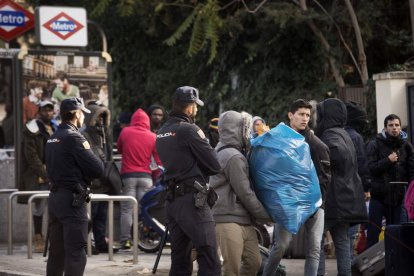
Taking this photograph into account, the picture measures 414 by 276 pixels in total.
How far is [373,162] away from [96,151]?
11.5 feet

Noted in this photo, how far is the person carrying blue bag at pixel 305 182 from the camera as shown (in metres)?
10.7

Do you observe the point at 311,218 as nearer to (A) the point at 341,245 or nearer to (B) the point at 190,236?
(A) the point at 341,245

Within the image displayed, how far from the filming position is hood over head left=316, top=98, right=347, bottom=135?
1184 centimetres

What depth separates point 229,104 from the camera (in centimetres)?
2161

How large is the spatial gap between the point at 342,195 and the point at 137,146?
462 cm

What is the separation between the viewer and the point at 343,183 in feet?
38.0

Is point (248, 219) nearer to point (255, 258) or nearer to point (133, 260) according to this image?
point (255, 258)

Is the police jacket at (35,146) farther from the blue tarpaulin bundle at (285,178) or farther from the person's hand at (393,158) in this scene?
the blue tarpaulin bundle at (285,178)

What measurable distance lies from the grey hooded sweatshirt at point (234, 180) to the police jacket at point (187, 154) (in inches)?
17.3

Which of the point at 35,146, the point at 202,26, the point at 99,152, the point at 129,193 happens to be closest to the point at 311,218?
the point at 99,152

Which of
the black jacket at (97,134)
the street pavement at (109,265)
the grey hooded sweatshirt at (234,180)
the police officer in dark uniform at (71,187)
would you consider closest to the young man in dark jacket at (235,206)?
the grey hooded sweatshirt at (234,180)

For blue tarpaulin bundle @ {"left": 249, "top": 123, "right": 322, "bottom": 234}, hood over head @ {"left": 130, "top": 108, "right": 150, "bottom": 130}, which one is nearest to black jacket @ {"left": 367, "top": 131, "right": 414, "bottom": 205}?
blue tarpaulin bundle @ {"left": 249, "top": 123, "right": 322, "bottom": 234}

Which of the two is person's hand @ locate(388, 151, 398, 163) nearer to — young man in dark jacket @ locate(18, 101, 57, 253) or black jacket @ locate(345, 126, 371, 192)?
black jacket @ locate(345, 126, 371, 192)

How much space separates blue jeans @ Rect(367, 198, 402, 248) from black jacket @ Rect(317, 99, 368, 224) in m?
2.04
